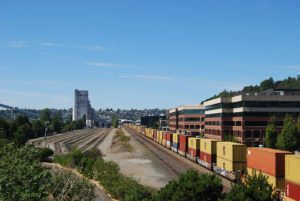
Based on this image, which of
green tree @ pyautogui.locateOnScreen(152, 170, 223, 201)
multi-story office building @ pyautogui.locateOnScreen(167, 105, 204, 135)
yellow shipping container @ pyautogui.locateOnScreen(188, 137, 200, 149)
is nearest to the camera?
green tree @ pyautogui.locateOnScreen(152, 170, 223, 201)

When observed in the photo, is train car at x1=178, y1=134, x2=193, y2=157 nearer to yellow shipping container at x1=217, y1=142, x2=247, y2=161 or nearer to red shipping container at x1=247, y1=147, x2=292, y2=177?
yellow shipping container at x1=217, y1=142, x2=247, y2=161

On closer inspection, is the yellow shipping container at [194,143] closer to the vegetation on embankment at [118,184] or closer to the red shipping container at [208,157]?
the red shipping container at [208,157]

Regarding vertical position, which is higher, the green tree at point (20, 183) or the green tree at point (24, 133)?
the green tree at point (20, 183)

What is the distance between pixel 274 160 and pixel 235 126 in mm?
70080

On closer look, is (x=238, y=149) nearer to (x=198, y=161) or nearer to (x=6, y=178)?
(x=198, y=161)

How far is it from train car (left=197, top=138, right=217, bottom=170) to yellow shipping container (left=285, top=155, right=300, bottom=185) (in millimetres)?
19660

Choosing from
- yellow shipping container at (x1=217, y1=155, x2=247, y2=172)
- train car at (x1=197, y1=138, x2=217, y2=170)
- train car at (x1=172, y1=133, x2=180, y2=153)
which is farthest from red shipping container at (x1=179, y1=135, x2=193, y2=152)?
yellow shipping container at (x1=217, y1=155, x2=247, y2=172)

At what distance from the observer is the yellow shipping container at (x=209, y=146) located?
4356 cm

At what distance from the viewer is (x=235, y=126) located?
9494 cm

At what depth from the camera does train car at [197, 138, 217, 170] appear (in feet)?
→ 143

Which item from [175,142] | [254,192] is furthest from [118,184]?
[175,142]

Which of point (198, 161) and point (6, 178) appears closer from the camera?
point (6, 178)

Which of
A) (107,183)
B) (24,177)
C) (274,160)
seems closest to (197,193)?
(274,160)

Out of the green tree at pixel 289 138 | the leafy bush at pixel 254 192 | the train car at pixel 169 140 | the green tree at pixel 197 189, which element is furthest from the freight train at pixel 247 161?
the green tree at pixel 289 138
